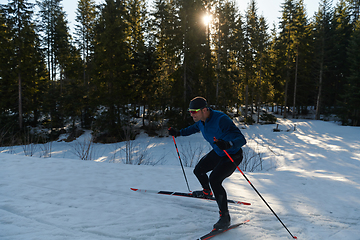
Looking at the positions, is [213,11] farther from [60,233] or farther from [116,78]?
[60,233]

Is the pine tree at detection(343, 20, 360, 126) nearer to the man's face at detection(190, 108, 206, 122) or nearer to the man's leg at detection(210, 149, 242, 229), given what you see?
the man's leg at detection(210, 149, 242, 229)

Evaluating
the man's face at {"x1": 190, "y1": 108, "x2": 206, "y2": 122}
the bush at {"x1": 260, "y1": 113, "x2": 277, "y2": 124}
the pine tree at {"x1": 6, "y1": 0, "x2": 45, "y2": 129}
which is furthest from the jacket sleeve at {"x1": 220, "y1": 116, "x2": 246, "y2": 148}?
the bush at {"x1": 260, "y1": 113, "x2": 277, "y2": 124}

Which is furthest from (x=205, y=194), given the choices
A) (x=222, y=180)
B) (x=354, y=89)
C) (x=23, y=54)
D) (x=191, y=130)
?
(x=354, y=89)

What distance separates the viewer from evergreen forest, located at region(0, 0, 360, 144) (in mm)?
20719

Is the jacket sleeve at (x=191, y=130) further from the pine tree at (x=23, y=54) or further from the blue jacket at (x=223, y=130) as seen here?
the pine tree at (x=23, y=54)

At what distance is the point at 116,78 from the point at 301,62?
2858 centimetres

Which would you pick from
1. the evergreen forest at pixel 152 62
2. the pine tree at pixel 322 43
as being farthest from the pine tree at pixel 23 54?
the pine tree at pixel 322 43

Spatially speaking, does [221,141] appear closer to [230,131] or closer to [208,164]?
[230,131]

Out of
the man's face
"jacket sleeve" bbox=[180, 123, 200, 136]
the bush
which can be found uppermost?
the man's face

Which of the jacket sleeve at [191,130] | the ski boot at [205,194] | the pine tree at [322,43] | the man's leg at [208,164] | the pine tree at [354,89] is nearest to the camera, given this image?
the man's leg at [208,164]

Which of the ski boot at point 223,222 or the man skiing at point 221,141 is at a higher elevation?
the man skiing at point 221,141

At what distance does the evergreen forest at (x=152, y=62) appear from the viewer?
20.7 m

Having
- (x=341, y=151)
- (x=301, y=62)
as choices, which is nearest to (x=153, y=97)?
(x=341, y=151)

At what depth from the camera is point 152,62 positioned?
2161 cm
